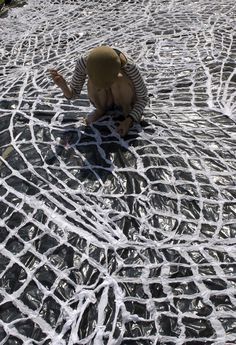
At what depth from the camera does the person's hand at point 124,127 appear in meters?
2.02

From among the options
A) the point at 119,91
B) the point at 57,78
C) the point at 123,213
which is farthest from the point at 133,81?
the point at 123,213

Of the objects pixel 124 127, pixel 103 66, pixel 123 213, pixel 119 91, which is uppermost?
pixel 103 66

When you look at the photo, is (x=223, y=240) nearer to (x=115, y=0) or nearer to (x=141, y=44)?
(x=141, y=44)

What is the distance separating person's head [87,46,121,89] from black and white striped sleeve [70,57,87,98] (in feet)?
0.77

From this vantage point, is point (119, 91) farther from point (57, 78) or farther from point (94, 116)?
point (57, 78)

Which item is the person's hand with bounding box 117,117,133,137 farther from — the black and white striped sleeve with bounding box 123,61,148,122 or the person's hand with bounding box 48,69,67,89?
the person's hand with bounding box 48,69,67,89

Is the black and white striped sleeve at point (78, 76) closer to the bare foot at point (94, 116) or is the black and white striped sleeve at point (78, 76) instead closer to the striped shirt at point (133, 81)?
the striped shirt at point (133, 81)

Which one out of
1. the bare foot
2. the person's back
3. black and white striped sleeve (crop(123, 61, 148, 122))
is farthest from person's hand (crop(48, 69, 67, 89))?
black and white striped sleeve (crop(123, 61, 148, 122))

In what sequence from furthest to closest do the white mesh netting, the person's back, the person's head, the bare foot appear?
the bare foot → the person's back → the person's head → the white mesh netting

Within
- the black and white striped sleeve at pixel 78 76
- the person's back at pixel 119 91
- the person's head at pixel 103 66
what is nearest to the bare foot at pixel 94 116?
the person's back at pixel 119 91

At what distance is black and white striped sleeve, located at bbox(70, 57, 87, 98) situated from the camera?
1998mm

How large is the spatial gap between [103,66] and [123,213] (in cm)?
58

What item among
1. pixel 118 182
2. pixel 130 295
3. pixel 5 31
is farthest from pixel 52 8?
pixel 130 295

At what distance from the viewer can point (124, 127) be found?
2021mm
